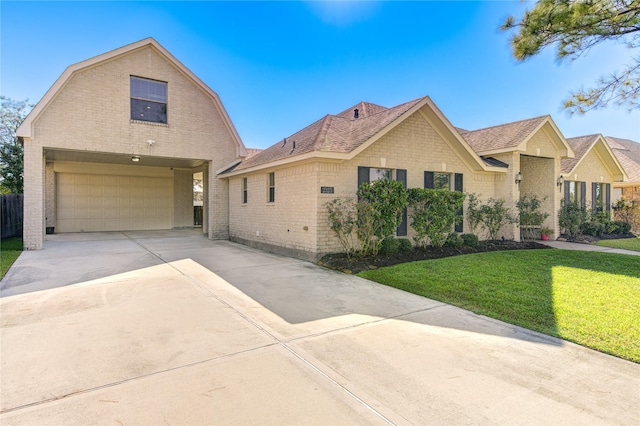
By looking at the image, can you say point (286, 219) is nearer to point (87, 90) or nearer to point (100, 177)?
point (87, 90)

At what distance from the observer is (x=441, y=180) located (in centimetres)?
1193

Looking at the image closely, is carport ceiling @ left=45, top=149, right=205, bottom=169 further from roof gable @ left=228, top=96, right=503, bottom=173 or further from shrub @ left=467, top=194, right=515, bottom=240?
shrub @ left=467, top=194, right=515, bottom=240

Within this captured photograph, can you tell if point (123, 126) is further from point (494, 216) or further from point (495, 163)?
point (495, 163)

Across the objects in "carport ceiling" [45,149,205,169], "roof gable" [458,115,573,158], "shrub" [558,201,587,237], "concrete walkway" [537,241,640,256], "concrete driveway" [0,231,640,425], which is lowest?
"concrete driveway" [0,231,640,425]

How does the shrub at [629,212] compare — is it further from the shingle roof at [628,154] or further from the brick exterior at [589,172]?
the shingle roof at [628,154]

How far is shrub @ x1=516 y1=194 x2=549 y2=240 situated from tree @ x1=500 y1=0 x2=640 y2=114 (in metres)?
6.40

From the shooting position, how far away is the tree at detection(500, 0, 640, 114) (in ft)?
21.9

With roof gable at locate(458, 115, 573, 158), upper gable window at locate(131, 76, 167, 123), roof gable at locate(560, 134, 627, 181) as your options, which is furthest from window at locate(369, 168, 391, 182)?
roof gable at locate(560, 134, 627, 181)

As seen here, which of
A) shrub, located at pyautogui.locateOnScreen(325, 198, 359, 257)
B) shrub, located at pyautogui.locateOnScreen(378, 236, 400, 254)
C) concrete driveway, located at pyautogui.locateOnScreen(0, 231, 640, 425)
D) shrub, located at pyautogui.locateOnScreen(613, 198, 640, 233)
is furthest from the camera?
shrub, located at pyautogui.locateOnScreen(613, 198, 640, 233)

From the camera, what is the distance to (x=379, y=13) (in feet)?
42.1

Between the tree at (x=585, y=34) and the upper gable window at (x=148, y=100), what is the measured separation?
1248cm

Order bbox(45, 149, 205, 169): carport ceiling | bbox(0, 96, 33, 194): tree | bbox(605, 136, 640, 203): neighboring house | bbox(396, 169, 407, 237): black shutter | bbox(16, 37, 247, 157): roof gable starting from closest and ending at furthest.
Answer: bbox(396, 169, 407, 237): black shutter → bbox(16, 37, 247, 157): roof gable → bbox(45, 149, 205, 169): carport ceiling → bbox(0, 96, 33, 194): tree → bbox(605, 136, 640, 203): neighboring house

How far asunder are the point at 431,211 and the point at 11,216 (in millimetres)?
18452

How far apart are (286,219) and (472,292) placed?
6050 millimetres
